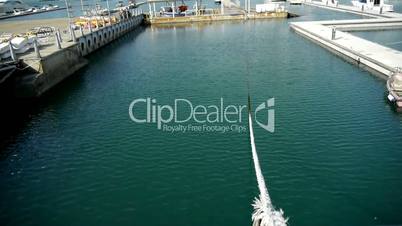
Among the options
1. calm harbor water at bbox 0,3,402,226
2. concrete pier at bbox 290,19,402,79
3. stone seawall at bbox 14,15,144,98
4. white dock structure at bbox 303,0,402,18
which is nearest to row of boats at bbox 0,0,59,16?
white dock structure at bbox 303,0,402,18

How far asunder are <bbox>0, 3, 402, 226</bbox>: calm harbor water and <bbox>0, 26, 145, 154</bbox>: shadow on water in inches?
6.3

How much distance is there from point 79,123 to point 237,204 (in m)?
13.0

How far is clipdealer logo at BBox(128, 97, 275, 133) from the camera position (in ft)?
69.5

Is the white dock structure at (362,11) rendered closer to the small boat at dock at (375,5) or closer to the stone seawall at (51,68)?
the small boat at dock at (375,5)

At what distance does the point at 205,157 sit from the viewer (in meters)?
17.9

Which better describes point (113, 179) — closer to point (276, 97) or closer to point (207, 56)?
point (276, 97)

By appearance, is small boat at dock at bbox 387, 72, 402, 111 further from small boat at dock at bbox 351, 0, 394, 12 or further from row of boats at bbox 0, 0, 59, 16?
row of boats at bbox 0, 0, 59, 16

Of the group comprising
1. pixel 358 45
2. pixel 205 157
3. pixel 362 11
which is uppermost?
pixel 362 11

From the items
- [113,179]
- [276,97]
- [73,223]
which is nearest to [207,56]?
[276,97]

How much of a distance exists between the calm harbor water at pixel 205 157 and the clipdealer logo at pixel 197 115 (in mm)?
662

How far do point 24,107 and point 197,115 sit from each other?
13161mm

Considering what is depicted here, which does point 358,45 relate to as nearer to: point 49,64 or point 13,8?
point 49,64

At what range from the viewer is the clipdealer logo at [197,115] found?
2117cm

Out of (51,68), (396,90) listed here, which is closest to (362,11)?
(396,90)
